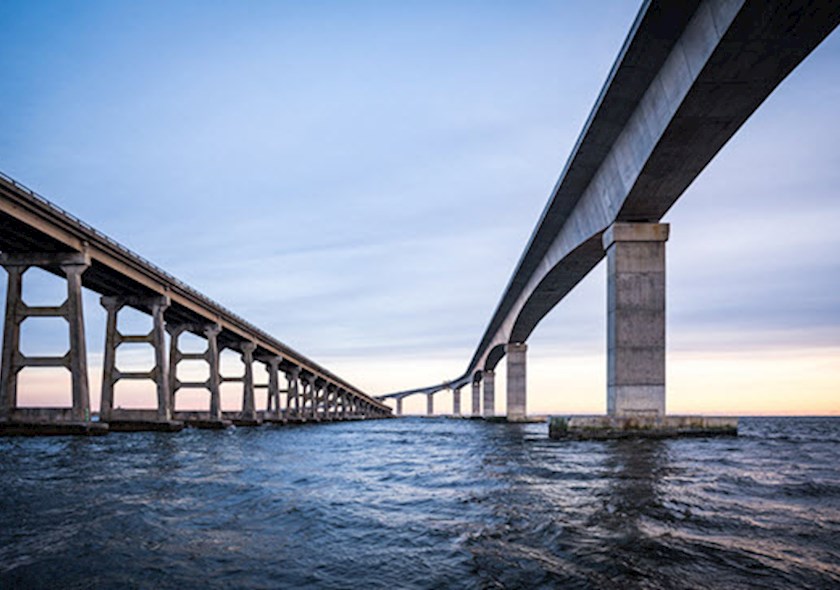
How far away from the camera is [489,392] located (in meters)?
118

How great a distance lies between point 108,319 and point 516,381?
172 ft

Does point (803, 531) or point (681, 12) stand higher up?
point (681, 12)

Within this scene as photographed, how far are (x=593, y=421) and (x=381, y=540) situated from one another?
67.6 feet

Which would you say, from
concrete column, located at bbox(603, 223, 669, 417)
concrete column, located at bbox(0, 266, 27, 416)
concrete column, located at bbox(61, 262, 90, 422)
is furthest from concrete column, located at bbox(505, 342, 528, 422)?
concrete column, located at bbox(0, 266, 27, 416)

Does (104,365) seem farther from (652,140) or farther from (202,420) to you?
(652,140)

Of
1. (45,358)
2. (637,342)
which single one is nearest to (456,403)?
(45,358)

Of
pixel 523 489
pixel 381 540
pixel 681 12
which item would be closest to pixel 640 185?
pixel 681 12

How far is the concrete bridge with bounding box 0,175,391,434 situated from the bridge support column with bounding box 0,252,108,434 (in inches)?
2.0

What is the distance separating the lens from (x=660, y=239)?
28.2 meters

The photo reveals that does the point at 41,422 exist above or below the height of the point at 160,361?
below

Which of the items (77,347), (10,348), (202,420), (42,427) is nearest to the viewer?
(42,427)

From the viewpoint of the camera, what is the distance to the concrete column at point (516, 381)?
8125 cm

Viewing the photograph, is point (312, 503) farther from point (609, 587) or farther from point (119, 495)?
point (609, 587)

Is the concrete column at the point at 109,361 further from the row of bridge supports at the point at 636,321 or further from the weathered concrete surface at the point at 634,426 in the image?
the row of bridge supports at the point at 636,321
